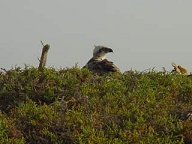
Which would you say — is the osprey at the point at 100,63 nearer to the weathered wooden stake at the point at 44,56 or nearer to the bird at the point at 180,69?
the weathered wooden stake at the point at 44,56

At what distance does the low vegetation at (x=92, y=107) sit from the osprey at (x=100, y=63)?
3.41 feet

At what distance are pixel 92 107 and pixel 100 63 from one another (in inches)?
198

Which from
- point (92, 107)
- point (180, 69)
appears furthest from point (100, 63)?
point (92, 107)

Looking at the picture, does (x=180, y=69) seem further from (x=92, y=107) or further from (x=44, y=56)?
(x=92, y=107)

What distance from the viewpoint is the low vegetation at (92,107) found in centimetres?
975

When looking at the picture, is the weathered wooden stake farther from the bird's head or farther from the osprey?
the bird's head

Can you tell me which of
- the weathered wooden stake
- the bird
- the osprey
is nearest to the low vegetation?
the weathered wooden stake

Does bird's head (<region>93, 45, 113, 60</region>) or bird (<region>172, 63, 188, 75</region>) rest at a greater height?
bird's head (<region>93, 45, 113, 60</region>)

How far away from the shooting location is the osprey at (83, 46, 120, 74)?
1603 cm

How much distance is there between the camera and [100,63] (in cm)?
1639

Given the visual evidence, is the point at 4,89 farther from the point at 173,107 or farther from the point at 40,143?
the point at 173,107

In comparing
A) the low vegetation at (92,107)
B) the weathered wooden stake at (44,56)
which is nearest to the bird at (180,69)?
Result: the low vegetation at (92,107)

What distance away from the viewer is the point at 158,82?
562 inches

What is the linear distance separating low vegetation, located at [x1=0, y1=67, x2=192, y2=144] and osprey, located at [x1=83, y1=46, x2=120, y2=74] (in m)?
1.04
